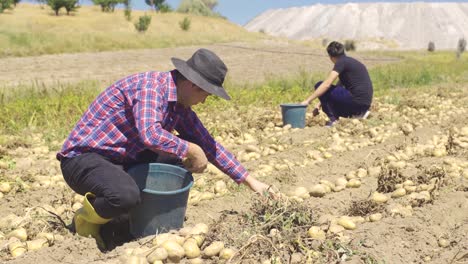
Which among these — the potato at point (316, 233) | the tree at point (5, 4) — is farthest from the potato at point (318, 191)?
→ the tree at point (5, 4)

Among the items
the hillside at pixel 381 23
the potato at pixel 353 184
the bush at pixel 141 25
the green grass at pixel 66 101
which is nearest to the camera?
the potato at pixel 353 184

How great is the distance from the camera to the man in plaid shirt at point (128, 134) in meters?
2.41

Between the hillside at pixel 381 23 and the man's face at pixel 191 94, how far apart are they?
195 feet

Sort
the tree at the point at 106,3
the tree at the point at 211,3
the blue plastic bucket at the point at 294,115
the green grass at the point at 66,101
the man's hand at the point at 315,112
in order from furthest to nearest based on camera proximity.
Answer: the tree at the point at 211,3
the tree at the point at 106,3
the man's hand at the point at 315,112
the blue plastic bucket at the point at 294,115
the green grass at the point at 66,101

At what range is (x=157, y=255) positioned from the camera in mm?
2148

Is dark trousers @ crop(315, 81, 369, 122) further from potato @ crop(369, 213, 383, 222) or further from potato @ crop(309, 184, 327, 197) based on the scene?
potato @ crop(369, 213, 383, 222)

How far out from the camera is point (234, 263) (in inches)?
85.6

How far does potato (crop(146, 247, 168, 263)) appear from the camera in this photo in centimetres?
215

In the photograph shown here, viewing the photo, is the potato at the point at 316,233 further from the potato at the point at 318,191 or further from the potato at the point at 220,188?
the potato at the point at 220,188

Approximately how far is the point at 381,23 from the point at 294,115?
68.2 m

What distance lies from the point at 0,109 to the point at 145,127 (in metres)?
4.12

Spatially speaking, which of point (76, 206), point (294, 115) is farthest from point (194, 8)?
point (76, 206)

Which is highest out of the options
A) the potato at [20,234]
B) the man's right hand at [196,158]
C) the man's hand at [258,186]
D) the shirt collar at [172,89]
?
the shirt collar at [172,89]

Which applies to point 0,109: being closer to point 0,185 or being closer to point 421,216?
point 0,185
